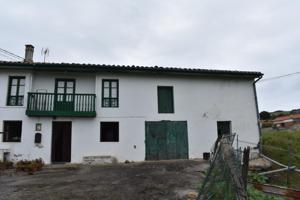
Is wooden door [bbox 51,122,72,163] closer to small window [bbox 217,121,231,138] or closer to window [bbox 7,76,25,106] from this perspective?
window [bbox 7,76,25,106]

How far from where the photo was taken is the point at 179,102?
1433 centimetres

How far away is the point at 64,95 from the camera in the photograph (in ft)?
44.3

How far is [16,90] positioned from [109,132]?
5960mm

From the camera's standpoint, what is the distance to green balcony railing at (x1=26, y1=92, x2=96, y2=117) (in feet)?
41.9

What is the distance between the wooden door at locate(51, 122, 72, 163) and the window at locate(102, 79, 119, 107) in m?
2.52

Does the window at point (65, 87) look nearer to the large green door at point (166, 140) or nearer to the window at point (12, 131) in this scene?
the window at point (12, 131)

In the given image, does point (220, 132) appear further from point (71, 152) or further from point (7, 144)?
point (7, 144)

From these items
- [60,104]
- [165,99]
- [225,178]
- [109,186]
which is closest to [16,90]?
[60,104]

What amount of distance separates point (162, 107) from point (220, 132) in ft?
13.6

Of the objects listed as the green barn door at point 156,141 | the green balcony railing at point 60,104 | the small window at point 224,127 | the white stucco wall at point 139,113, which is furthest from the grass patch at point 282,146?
the green balcony railing at point 60,104

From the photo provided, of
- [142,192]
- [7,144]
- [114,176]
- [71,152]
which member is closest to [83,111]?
[71,152]

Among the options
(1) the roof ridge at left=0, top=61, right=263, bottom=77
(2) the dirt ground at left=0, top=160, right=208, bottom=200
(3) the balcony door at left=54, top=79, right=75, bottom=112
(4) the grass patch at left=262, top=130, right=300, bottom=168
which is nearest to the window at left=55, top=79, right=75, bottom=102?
(3) the balcony door at left=54, top=79, right=75, bottom=112

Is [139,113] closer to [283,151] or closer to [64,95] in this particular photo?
[64,95]

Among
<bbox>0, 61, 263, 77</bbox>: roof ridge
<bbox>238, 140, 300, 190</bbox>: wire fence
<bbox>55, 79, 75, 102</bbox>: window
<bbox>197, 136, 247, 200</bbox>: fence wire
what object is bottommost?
Result: <bbox>238, 140, 300, 190</bbox>: wire fence
